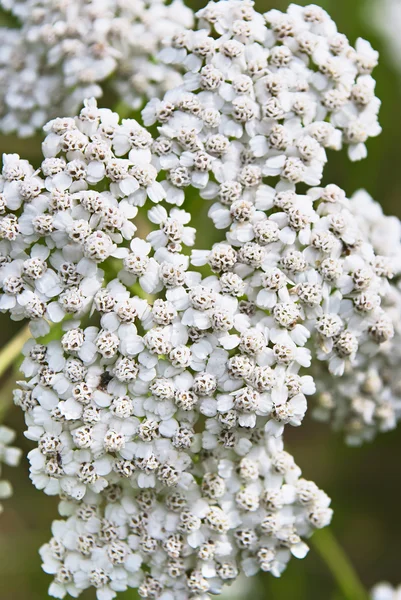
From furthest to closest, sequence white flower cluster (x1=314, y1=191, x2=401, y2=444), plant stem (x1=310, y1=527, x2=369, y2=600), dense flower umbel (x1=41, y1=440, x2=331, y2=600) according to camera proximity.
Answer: plant stem (x1=310, y1=527, x2=369, y2=600) < white flower cluster (x1=314, y1=191, x2=401, y2=444) < dense flower umbel (x1=41, y1=440, x2=331, y2=600)

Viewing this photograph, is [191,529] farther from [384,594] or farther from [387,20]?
[387,20]

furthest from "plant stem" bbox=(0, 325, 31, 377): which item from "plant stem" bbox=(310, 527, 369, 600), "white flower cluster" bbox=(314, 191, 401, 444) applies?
"plant stem" bbox=(310, 527, 369, 600)

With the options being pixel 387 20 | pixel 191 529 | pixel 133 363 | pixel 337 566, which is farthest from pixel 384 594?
pixel 387 20

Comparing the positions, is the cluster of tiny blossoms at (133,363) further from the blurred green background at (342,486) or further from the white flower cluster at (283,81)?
the blurred green background at (342,486)

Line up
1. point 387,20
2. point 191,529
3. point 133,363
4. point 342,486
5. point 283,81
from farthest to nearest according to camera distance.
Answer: point 342,486 < point 387,20 < point 283,81 < point 191,529 < point 133,363

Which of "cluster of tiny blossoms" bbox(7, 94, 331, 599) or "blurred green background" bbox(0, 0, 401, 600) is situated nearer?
"cluster of tiny blossoms" bbox(7, 94, 331, 599)

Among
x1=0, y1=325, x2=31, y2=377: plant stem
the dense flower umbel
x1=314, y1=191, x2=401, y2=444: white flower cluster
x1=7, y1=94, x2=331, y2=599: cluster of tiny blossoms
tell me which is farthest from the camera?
x1=0, y1=325, x2=31, y2=377: plant stem

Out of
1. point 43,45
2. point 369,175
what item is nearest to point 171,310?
point 43,45

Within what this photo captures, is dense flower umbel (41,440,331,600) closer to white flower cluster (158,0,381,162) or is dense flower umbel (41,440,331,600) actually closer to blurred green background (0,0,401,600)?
white flower cluster (158,0,381,162)
